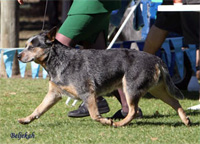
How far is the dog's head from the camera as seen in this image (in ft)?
15.6

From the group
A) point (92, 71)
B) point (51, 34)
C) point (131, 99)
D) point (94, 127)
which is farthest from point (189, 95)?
point (51, 34)

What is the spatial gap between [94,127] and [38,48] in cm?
102

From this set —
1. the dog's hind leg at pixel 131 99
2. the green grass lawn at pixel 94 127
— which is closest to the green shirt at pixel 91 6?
the dog's hind leg at pixel 131 99

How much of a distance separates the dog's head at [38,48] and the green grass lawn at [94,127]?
28.9 inches

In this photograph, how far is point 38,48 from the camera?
15.7 ft

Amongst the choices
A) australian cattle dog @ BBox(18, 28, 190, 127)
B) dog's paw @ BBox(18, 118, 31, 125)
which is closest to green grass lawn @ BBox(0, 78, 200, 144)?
dog's paw @ BBox(18, 118, 31, 125)

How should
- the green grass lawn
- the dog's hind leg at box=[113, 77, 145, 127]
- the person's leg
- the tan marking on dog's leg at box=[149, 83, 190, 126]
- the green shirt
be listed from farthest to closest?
the person's leg
the green shirt
the tan marking on dog's leg at box=[149, 83, 190, 126]
the dog's hind leg at box=[113, 77, 145, 127]
the green grass lawn

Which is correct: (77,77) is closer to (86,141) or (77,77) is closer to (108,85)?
(108,85)

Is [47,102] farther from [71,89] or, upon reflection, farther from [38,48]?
[38,48]

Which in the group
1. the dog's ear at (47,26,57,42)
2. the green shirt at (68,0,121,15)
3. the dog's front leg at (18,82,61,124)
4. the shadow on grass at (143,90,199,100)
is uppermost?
the green shirt at (68,0,121,15)

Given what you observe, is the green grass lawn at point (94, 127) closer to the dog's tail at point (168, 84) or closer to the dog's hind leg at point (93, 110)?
the dog's hind leg at point (93, 110)

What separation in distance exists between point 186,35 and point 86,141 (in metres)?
3.09

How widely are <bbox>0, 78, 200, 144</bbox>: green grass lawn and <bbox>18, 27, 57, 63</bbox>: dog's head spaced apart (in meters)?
0.73

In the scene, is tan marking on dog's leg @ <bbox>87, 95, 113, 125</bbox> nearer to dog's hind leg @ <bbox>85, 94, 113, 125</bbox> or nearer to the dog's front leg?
dog's hind leg @ <bbox>85, 94, 113, 125</bbox>
